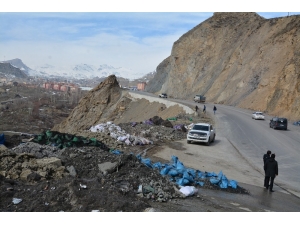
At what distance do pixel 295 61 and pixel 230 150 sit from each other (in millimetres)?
36024

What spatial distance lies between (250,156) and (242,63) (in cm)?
5107

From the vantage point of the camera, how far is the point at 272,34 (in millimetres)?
66000

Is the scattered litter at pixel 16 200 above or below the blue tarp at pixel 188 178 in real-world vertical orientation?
above

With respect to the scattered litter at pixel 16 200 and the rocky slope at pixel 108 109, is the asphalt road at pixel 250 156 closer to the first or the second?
the scattered litter at pixel 16 200

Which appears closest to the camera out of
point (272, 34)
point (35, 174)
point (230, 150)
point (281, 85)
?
point (35, 174)

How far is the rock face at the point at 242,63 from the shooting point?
53.6 meters

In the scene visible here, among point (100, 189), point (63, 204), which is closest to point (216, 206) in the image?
point (100, 189)

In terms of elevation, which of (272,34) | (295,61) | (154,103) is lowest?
(154,103)

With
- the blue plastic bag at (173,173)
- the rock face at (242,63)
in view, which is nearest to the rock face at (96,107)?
the rock face at (242,63)

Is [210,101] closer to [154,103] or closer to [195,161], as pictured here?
[154,103]

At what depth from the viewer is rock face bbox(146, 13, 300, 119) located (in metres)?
53.6

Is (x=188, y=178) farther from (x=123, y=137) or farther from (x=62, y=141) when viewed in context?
(x=123, y=137)

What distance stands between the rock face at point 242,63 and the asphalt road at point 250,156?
19942mm

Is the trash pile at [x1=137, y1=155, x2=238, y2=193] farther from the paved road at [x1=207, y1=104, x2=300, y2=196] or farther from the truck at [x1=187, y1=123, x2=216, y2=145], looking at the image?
the truck at [x1=187, y1=123, x2=216, y2=145]
